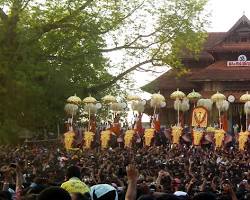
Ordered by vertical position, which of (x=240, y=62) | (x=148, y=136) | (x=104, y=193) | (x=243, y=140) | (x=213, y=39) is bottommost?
(x=104, y=193)

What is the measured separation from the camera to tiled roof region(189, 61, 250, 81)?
132 ft

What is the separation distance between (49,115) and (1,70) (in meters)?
5.08

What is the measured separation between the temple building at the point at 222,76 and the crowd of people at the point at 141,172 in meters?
15.6

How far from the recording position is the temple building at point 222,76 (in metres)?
40.2

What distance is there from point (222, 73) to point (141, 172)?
25.1 meters

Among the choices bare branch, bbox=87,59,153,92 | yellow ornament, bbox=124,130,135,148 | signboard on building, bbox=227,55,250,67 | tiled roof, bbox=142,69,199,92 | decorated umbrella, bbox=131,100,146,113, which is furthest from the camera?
tiled roof, bbox=142,69,199,92

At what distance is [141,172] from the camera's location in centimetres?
1666

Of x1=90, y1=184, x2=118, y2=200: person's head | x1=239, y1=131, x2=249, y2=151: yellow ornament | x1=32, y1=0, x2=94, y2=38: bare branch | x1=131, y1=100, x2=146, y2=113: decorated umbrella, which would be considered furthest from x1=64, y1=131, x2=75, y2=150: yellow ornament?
x1=90, y1=184, x2=118, y2=200: person's head

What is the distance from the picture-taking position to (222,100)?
27797 millimetres

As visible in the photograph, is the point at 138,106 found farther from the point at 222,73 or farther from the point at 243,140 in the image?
the point at 222,73

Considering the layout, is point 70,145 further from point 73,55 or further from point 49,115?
point 73,55

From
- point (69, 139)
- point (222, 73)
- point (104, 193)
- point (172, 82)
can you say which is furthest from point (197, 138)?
point (172, 82)

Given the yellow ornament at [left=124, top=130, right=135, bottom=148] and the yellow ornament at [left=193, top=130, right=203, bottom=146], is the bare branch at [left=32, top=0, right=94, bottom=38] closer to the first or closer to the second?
the yellow ornament at [left=124, top=130, right=135, bottom=148]

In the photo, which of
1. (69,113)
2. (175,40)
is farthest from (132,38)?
(69,113)
